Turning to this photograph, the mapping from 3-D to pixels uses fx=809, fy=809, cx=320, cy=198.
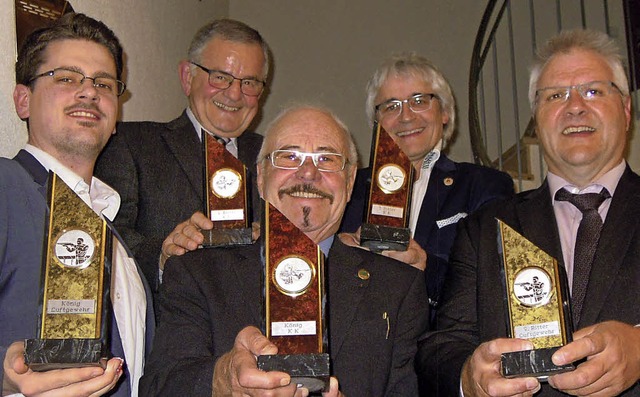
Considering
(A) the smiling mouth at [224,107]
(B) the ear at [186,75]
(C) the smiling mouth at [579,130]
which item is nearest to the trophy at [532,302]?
(C) the smiling mouth at [579,130]

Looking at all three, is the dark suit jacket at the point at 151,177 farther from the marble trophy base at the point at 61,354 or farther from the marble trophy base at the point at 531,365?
the marble trophy base at the point at 531,365

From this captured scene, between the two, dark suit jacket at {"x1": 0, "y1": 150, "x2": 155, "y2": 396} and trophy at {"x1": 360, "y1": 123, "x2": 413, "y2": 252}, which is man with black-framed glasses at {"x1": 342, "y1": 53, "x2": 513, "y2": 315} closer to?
trophy at {"x1": 360, "y1": 123, "x2": 413, "y2": 252}

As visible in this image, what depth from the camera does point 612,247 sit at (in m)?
2.21

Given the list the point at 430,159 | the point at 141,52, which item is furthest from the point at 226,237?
the point at 141,52

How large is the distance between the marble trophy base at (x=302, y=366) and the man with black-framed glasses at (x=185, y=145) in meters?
0.69

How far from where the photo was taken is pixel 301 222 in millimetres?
2457

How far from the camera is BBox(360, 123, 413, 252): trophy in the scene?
254 centimetres

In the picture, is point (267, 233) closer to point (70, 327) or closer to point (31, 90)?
point (70, 327)

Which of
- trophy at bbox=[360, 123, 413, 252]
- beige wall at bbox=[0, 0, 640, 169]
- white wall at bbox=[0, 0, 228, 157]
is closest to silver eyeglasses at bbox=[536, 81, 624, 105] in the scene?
trophy at bbox=[360, 123, 413, 252]

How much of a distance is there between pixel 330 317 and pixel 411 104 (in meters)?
1.30

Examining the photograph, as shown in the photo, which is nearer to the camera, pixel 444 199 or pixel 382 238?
pixel 382 238

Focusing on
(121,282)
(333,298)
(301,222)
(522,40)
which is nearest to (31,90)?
(121,282)

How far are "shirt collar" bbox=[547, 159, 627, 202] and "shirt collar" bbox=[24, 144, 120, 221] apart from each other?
142 cm

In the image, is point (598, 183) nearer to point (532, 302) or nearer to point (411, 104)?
point (532, 302)
